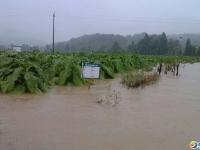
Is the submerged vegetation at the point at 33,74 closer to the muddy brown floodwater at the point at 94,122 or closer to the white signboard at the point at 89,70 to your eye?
the muddy brown floodwater at the point at 94,122

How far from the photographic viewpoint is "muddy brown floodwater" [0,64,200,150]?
24.9 ft

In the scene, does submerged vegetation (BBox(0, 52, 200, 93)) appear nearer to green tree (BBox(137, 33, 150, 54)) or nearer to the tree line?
the tree line

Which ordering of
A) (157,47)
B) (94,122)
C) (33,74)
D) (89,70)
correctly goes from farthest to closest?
(157,47) → (89,70) → (33,74) → (94,122)

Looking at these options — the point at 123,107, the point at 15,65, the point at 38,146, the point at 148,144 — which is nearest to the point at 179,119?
the point at 123,107

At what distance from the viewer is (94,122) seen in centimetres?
945

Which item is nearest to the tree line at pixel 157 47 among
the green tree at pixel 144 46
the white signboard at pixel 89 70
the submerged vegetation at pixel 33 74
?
the green tree at pixel 144 46

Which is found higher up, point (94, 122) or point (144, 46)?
point (94, 122)

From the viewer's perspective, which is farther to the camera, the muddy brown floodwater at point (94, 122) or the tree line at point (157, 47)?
the tree line at point (157, 47)

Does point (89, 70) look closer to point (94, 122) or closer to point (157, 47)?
point (94, 122)

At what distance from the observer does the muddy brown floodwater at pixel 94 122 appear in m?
7.60

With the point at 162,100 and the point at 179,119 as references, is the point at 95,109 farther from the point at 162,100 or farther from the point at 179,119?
the point at 162,100

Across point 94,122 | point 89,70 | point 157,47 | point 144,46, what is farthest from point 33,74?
point 157,47

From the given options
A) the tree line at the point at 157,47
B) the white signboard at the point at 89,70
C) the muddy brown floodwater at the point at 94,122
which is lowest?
the tree line at the point at 157,47

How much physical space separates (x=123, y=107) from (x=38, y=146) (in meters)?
4.95
